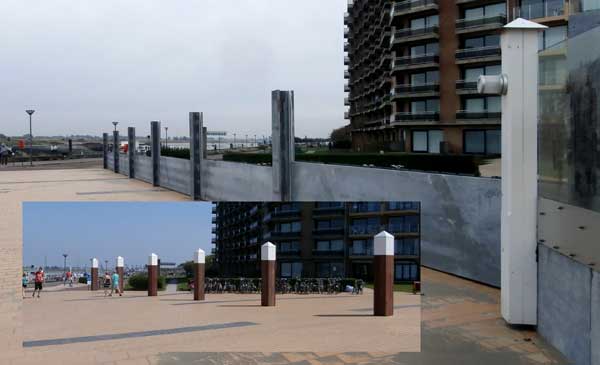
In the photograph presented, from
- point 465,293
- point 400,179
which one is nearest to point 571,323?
point 400,179

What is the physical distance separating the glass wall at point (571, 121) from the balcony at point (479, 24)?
148ft

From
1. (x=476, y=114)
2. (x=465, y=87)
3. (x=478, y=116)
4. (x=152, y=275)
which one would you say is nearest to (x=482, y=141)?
(x=478, y=116)

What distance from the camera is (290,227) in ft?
16.1

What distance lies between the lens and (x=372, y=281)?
4777mm

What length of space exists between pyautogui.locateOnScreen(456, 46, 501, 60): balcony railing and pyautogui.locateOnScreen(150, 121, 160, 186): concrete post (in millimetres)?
34403

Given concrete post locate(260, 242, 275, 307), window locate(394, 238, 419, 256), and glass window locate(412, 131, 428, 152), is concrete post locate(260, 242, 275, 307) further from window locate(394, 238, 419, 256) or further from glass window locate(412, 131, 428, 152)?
glass window locate(412, 131, 428, 152)

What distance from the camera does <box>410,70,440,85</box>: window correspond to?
178ft

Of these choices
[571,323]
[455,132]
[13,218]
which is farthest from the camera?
[455,132]

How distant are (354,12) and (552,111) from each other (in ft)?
291

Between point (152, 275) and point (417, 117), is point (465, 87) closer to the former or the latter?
point (417, 117)

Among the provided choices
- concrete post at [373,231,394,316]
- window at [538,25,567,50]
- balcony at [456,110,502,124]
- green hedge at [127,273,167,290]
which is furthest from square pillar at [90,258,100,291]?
balcony at [456,110,502,124]

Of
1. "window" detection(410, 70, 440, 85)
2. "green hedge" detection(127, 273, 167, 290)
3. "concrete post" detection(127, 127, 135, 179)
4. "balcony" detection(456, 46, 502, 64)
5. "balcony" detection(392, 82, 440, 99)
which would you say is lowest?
"green hedge" detection(127, 273, 167, 290)

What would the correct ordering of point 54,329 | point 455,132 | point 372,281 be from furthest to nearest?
1. point 455,132
2. point 54,329
3. point 372,281

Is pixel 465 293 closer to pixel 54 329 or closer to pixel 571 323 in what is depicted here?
pixel 571 323
